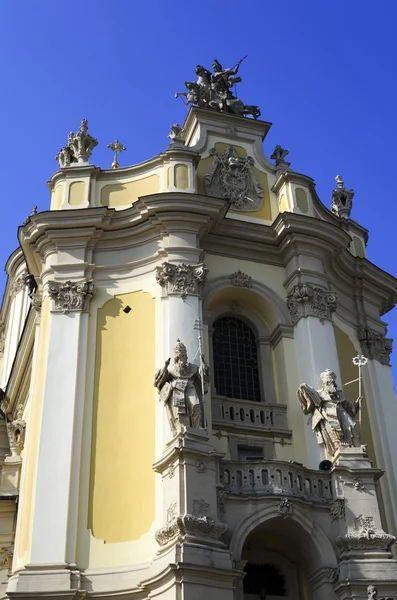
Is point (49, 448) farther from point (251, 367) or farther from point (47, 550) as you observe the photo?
point (251, 367)

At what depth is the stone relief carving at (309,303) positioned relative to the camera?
1909 cm

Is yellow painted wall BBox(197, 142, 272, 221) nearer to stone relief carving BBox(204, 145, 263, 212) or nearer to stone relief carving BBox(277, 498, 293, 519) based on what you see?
stone relief carving BBox(204, 145, 263, 212)

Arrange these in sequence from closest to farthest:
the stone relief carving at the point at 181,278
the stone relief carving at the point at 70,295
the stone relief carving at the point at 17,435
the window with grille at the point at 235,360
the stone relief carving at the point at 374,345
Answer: the stone relief carving at the point at 181,278
the stone relief carving at the point at 70,295
the window with grille at the point at 235,360
the stone relief carving at the point at 374,345
the stone relief carving at the point at 17,435

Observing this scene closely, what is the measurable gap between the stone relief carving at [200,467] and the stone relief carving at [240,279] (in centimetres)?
572

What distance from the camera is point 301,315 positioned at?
A: 19031 mm

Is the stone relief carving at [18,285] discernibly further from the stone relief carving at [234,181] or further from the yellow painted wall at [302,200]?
the yellow painted wall at [302,200]

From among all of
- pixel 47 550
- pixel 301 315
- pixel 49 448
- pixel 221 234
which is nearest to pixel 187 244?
pixel 221 234

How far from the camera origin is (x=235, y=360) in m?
19.2

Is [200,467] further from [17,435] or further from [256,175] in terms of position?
[256,175]

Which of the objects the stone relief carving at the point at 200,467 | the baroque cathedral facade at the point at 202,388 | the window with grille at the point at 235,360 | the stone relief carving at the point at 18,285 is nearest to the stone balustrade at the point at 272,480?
the baroque cathedral facade at the point at 202,388

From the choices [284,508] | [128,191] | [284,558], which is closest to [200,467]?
[284,508]

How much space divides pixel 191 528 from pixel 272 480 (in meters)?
2.22

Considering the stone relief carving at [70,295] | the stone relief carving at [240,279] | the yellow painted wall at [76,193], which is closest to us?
the stone relief carving at [70,295]

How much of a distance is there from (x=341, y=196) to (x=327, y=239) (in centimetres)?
445
